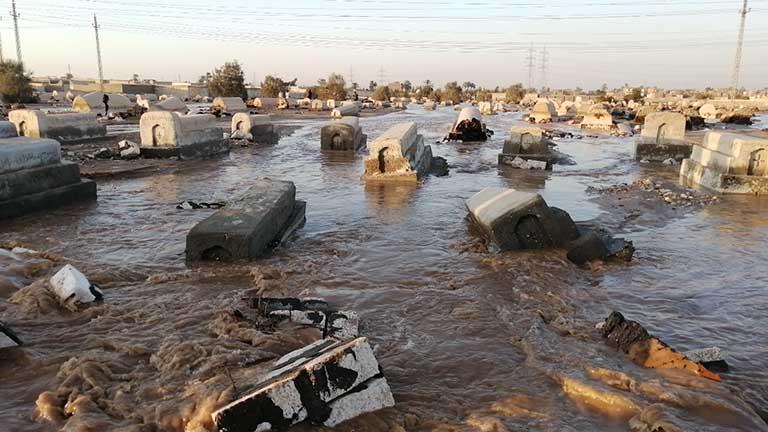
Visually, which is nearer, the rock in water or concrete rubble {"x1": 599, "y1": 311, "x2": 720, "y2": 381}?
concrete rubble {"x1": 599, "y1": 311, "x2": 720, "y2": 381}

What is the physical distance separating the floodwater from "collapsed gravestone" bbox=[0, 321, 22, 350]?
99mm

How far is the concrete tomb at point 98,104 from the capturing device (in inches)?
1130

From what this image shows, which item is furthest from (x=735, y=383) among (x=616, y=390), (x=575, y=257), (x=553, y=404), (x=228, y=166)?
(x=228, y=166)

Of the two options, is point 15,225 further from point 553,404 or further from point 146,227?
point 553,404

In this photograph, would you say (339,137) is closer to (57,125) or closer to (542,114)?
(57,125)

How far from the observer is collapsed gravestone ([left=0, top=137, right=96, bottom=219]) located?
7707mm

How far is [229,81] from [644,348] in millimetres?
48311

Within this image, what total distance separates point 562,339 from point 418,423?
1.68 metres

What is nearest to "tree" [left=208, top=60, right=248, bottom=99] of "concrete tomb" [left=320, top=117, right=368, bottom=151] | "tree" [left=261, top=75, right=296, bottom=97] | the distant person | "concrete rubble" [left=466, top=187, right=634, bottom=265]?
"tree" [left=261, top=75, right=296, bottom=97]

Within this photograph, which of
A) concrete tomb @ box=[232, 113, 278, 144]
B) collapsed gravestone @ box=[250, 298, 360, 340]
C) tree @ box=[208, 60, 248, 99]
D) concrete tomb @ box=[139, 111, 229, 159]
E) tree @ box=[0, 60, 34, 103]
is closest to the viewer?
collapsed gravestone @ box=[250, 298, 360, 340]

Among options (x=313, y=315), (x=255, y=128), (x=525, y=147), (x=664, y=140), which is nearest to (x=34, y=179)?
(x=313, y=315)

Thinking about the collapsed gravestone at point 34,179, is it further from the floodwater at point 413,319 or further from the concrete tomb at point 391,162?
the concrete tomb at point 391,162

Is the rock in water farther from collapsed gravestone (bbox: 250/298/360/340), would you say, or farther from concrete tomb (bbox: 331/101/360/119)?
concrete tomb (bbox: 331/101/360/119)

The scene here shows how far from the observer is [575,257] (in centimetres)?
620
